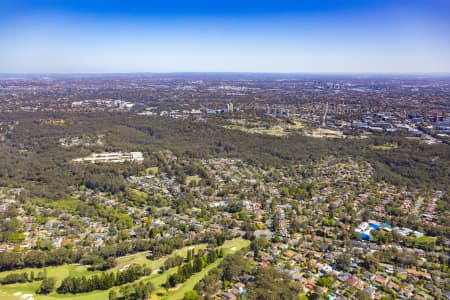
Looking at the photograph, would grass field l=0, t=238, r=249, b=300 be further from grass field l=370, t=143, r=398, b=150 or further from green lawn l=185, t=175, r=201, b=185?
grass field l=370, t=143, r=398, b=150

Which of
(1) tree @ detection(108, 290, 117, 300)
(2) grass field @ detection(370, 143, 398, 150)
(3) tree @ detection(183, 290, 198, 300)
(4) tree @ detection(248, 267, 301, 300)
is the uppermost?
(2) grass field @ detection(370, 143, 398, 150)

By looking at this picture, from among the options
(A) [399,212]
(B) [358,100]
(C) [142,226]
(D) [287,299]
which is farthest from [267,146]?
(B) [358,100]

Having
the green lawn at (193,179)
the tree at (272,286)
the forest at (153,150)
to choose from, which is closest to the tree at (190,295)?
the tree at (272,286)

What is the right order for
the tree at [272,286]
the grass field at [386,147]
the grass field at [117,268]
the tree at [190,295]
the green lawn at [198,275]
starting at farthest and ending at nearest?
the grass field at [386,147] < the green lawn at [198,275] < the grass field at [117,268] < the tree at [190,295] < the tree at [272,286]

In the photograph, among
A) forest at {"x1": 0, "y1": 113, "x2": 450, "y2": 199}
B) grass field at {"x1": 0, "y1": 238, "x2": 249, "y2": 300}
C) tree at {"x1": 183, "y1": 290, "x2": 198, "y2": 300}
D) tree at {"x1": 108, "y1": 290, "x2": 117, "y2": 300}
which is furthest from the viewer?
forest at {"x1": 0, "y1": 113, "x2": 450, "y2": 199}

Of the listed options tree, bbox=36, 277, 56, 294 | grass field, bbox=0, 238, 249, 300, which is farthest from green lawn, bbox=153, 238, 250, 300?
tree, bbox=36, 277, 56, 294

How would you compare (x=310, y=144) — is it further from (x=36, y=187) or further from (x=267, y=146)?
(x=36, y=187)

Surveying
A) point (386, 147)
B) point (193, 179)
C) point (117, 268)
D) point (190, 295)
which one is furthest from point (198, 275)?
point (386, 147)

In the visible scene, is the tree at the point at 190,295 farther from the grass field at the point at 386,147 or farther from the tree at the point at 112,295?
the grass field at the point at 386,147

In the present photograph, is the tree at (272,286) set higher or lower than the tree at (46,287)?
higher

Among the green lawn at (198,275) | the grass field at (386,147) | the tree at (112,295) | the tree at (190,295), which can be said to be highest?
the grass field at (386,147)

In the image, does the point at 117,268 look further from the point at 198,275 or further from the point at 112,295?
the point at 198,275
